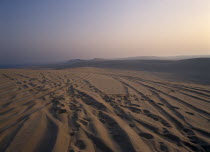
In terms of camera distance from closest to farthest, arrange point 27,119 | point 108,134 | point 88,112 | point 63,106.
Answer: point 108,134, point 27,119, point 88,112, point 63,106

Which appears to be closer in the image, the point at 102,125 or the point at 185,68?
the point at 102,125

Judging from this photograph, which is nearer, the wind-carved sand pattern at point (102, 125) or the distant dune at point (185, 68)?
the wind-carved sand pattern at point (102, 125)

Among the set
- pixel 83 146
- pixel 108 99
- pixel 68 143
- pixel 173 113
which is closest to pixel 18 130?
pixel 68 143

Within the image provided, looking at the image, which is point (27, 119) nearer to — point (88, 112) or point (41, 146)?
point (41, 146)

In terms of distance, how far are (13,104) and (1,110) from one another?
40 cm

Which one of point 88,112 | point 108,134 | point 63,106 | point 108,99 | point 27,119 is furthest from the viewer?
point 108,99

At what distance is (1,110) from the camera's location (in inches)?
132

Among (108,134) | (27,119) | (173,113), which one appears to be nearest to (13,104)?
(27,119)

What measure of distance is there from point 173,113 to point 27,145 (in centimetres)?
313

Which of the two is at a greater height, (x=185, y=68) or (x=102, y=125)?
(x=102, y=125)

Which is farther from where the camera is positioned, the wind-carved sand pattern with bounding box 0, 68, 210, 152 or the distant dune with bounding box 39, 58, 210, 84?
the distant dune with bounding box 39, 58, 210, 84

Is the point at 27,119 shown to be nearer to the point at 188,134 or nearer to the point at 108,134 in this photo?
the point at 108,134

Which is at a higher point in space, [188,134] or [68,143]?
[68,143]

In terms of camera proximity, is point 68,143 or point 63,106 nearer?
point 68,143
